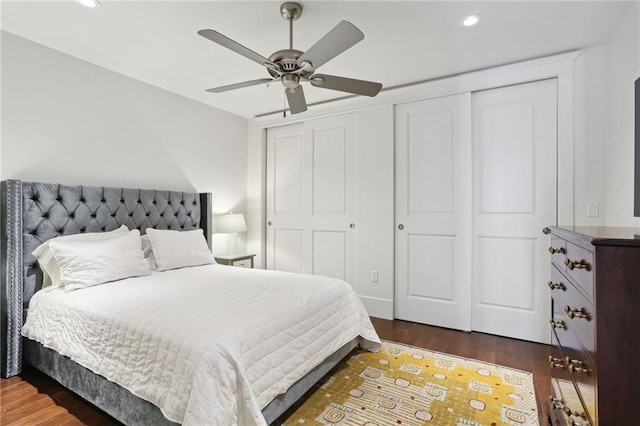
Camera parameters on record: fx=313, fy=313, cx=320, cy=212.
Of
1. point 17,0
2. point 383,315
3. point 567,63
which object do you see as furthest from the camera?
point 383,315

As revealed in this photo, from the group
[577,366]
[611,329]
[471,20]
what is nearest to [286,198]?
[471,20]

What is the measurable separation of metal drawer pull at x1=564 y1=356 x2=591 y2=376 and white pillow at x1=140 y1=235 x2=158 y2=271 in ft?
9.29

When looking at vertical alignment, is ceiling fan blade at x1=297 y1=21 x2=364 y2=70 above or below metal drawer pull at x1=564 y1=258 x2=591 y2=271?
above

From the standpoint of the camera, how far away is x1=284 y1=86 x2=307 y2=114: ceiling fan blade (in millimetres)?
2076

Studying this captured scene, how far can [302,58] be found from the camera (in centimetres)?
174

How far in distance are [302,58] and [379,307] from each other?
8.57 ft

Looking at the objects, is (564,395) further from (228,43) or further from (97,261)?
(97,261)

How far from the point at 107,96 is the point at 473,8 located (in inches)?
119

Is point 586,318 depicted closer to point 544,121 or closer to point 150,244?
point 544,121

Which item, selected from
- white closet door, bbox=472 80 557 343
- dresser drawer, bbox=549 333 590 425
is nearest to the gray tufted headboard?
dresser drawer, bbox=549 333 590 425

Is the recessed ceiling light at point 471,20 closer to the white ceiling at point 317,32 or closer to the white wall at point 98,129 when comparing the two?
the white ceiling at point 317,32

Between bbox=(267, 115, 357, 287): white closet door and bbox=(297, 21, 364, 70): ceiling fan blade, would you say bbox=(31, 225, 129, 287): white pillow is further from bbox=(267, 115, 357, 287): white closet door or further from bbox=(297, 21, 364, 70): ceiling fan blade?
bbox=(267, 115, 357, 287): white closet door

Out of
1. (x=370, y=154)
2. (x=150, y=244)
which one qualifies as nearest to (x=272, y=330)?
(x=150, y=244)

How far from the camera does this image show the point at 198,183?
3.68 metres
